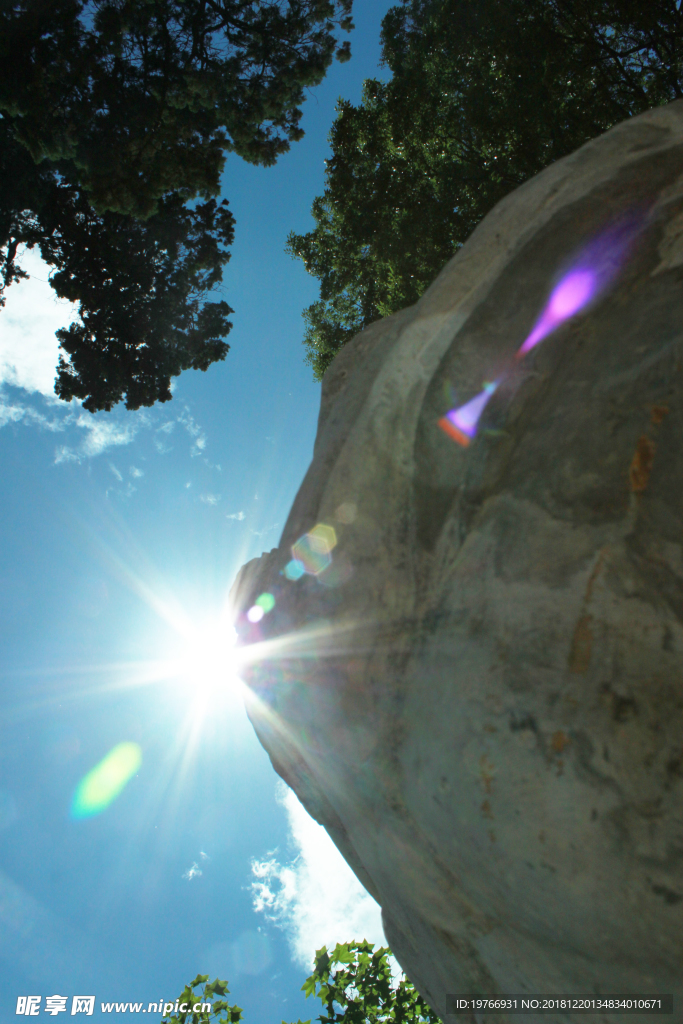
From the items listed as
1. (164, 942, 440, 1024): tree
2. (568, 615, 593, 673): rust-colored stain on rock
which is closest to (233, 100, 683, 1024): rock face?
(568, 615, 593, 673): rust-colored stain on rock

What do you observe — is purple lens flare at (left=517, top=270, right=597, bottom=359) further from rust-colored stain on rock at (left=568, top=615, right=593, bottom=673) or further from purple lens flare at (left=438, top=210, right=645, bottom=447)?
rust-colored stain on rock at (left=568, top=615, right=593, bottom=673)

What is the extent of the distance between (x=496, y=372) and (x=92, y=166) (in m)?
6.83

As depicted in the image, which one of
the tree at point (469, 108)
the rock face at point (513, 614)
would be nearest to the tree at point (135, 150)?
the tree at point (469, 108)

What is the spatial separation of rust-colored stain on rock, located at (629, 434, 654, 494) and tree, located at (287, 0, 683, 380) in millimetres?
8151

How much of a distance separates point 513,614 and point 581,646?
277 mm

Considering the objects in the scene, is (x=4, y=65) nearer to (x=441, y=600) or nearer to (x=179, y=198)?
(x=179, y=198)

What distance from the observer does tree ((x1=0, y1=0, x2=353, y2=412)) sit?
7324 millimetres

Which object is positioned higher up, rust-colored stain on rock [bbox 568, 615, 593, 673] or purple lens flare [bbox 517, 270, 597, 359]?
purple lens flare [bbox 517, 270, 597, 359]

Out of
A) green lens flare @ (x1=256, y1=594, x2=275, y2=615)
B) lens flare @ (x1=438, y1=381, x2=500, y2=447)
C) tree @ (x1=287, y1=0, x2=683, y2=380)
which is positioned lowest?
lens flare @ (x1=438, y1=381, x2=500, y2=447)

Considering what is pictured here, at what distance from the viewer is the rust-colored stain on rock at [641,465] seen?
2.26 m

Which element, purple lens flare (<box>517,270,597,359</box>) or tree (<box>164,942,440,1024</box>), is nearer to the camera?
purple lens flare (<box>517,270,597,359</box>)

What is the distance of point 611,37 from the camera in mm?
9117

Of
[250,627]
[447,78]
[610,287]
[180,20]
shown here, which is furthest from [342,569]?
[447,78]

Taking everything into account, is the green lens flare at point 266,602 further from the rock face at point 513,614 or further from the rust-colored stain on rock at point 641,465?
the rust-colored stain on rock at point 641,465
